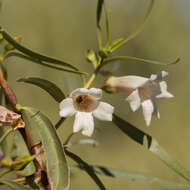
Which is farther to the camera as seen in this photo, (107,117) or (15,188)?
(107,117)

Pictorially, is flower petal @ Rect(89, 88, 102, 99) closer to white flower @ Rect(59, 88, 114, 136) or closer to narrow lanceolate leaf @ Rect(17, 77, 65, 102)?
white flower @ Rect(59, 88, 114, 136)

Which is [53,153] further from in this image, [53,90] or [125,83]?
[125,83]

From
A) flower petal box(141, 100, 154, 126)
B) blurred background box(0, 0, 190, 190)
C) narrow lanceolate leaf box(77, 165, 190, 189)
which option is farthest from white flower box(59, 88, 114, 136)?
blurred background box(0, 0, 190, 190)

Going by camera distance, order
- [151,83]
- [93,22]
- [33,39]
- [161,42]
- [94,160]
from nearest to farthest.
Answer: [151,83] → [94,160] → [33,39] → [161,42] → [93,22]

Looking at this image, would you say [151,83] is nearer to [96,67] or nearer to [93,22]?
[96,67]

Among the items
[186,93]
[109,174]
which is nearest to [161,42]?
[186,93]

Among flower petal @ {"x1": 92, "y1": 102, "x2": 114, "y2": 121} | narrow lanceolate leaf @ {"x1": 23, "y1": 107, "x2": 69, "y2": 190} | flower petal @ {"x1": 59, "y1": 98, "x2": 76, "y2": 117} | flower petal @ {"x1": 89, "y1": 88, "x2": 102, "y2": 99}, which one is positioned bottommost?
narrow lanceolate leaf @ {"x1": 23, "y1": 107, "x2": 69, "y2": 190}

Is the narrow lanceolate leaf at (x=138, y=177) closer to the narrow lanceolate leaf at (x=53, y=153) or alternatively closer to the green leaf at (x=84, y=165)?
the green leaf at (x=84, y=165)

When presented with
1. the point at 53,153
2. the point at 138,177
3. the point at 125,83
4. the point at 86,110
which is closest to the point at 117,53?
the point at 138,177
